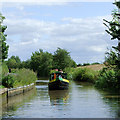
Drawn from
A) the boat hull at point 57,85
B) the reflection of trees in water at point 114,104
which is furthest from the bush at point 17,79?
the reflection of trees in water at point 114,104

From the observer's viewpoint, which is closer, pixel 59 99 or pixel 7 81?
pixel 59 99

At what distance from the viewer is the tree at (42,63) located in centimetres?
10094

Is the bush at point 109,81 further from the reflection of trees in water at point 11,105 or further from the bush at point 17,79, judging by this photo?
the reflection of trees in water at point 11,105

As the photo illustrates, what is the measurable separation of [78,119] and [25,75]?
19581 millimetres

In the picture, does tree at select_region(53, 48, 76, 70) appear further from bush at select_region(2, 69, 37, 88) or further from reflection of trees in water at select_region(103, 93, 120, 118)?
reflection of trees in water at select_region(103, 93, 120, 118)

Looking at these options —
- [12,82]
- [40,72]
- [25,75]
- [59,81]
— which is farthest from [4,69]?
[40,72]

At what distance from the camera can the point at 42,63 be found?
106 m

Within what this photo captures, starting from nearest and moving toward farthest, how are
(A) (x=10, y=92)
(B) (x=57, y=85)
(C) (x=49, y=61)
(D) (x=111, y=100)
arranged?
(D) (x=111, y=100) → (A) (x=10, y=92) → (B) (x=57, y=85) → (C) (x=49, y=61)

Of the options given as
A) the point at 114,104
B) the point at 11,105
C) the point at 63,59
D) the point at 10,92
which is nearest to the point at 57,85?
the point at 10,92

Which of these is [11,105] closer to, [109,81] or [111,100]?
[111,100]

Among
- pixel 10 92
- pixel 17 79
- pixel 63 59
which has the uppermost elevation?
pixel 63 59

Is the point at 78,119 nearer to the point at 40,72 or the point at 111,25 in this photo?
the point at 111,25

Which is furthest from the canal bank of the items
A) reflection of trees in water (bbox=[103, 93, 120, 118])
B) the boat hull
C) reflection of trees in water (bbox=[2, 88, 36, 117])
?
reflection of trees in water (bbox=[103, 93, 120, 118])

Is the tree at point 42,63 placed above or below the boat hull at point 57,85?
above
